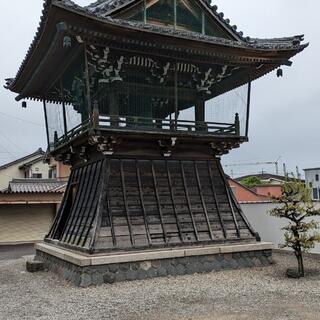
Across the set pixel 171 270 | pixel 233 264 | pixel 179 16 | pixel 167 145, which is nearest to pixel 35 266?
pixel 171 270

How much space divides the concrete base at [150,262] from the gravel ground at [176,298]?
0.32m

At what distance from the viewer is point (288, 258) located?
1357 centimetres

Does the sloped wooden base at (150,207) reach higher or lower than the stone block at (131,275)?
higher

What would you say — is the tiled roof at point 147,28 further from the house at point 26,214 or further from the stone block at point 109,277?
the house at point 26,214

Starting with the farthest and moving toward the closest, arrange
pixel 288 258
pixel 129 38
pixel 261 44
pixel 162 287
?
pixel 288 258, pixel 261 44, pixel 129 38, pixel 162 287

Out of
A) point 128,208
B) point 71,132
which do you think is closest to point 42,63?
point 71,132

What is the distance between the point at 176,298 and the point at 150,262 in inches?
88.4

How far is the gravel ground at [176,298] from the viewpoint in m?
7.28

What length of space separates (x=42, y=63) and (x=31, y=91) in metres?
2.70

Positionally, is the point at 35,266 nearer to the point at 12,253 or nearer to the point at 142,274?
the point at 142,274

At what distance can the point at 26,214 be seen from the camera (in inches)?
959

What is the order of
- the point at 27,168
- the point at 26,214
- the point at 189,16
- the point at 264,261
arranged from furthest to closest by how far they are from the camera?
the point at 27,168
the point at 26,214
the point at 189,16
the point at 264,261

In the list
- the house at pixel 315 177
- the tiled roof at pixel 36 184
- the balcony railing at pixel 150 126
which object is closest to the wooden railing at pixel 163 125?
the balcony railing at pixel 150 126

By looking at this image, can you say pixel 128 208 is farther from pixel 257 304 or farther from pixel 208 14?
pixel 208 14
